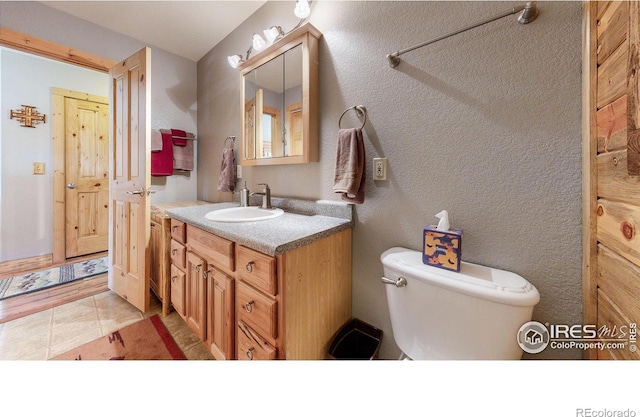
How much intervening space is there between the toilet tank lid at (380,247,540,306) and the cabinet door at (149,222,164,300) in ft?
5.20

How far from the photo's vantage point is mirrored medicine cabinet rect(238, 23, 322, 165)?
120 cm

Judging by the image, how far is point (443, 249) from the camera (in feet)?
2.51

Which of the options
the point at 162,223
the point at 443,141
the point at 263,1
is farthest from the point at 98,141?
the point at 443,141

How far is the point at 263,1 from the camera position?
1526 millimetres

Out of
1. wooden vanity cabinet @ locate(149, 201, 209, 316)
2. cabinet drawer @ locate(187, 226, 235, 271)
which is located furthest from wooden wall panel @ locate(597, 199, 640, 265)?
wooden vanity cabinet @ locate(149, 201, 209, 316)

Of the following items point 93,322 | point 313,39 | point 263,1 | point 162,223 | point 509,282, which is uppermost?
point 263,1

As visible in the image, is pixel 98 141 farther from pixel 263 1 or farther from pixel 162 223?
pixel 263 1

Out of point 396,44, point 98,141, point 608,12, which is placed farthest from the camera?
point 98,141

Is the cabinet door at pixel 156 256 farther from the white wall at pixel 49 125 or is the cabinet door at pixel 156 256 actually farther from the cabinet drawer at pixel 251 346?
the cabinet drawer at pixel 251 346

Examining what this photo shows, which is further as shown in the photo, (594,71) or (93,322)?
(93,322)

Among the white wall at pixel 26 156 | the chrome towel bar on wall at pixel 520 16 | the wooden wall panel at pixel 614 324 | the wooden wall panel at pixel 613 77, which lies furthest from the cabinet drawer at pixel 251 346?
the white wall at pixel 26 156

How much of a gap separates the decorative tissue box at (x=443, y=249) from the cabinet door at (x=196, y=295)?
41.0 inches

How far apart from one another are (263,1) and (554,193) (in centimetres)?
198

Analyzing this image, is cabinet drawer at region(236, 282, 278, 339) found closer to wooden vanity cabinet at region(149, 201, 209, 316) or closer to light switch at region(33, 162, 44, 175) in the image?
wooden vanity cabinet at region(149, 201, 209, 316)
